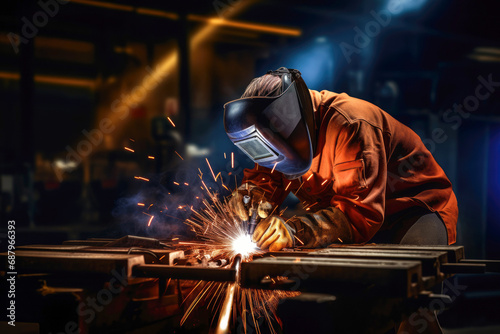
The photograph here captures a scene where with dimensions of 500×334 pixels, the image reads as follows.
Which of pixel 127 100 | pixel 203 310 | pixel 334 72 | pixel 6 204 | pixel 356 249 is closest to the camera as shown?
pixel 356 249

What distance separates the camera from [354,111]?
2.34m

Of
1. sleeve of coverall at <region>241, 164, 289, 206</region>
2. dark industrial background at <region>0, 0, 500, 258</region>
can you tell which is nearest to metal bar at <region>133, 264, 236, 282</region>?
sleeve of coverall at <region>241, 164, 289, 206</region>

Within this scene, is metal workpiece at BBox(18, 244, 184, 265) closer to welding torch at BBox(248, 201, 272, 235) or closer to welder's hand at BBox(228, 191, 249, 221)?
welding torch at BBox(248, 201, 272, 235)

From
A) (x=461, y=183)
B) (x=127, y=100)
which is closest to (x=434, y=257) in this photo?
(x=461, y=183)

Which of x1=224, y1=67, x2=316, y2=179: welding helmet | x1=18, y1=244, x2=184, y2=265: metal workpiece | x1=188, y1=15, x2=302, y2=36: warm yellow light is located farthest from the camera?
x1=188, y1=15, x2=302, y2=36: warm yellow light

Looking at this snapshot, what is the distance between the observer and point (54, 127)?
5.86 meters

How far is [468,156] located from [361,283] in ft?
14.5

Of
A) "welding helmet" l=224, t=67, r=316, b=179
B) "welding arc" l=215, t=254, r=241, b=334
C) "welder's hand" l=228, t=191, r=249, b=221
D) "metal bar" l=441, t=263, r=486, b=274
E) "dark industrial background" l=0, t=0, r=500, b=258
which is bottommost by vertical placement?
"welding arc" l=215, t=254, r=241, b=334

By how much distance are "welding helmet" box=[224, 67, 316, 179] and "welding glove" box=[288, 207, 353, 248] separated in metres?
0.35

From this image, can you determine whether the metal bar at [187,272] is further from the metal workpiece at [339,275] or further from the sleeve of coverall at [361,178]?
the sleeve of coverall at [361,178]

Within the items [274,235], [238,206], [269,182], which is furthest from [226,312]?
[269,182]

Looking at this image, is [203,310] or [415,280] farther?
[203,310]

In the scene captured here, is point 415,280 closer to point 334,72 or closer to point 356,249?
point 356,249

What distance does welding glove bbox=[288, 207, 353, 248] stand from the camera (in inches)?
82.3
